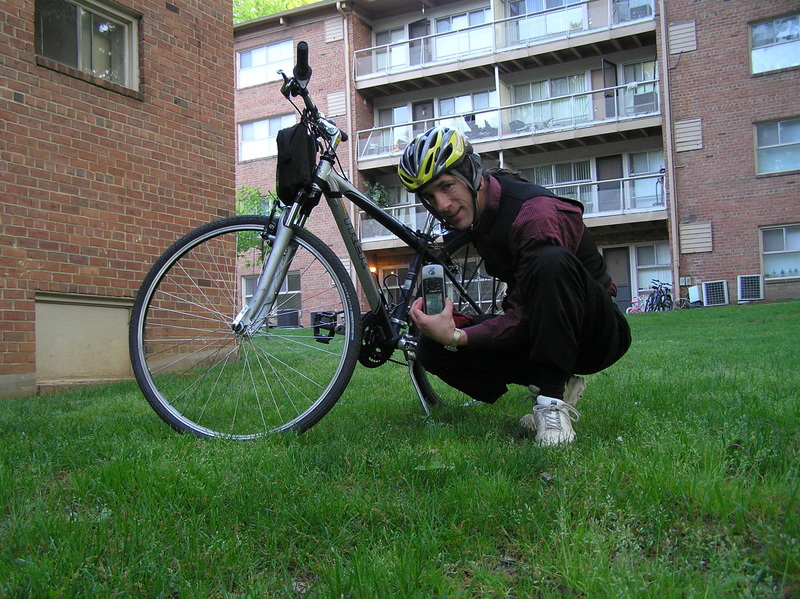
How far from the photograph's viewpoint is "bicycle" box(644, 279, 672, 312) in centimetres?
1864

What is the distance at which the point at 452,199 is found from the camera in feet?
9.38

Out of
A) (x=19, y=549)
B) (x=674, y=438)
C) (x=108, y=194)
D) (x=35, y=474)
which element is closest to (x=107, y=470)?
(x=35, y=474)

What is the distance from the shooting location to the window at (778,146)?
18.4 meters

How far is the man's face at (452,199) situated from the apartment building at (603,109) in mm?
15475

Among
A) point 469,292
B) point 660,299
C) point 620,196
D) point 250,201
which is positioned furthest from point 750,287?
point 469,292

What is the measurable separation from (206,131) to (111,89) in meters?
1.21

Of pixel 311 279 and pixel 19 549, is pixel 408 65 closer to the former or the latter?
pixel 311 279

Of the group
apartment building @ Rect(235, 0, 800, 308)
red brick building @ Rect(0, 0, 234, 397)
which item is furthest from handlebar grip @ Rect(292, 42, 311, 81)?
apartment building @ Rect(235, 0, 800, 308)

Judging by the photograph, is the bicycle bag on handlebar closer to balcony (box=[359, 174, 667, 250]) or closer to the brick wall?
balcony (box=[359, 174, 667, 250])

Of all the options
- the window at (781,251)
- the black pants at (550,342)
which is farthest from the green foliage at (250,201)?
the black pants at (550,342)

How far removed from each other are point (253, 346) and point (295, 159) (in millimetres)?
829

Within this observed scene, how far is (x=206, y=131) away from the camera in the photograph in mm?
7473

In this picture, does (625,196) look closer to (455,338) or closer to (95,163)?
(95,163)

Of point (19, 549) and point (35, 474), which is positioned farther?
point (35, 474)
